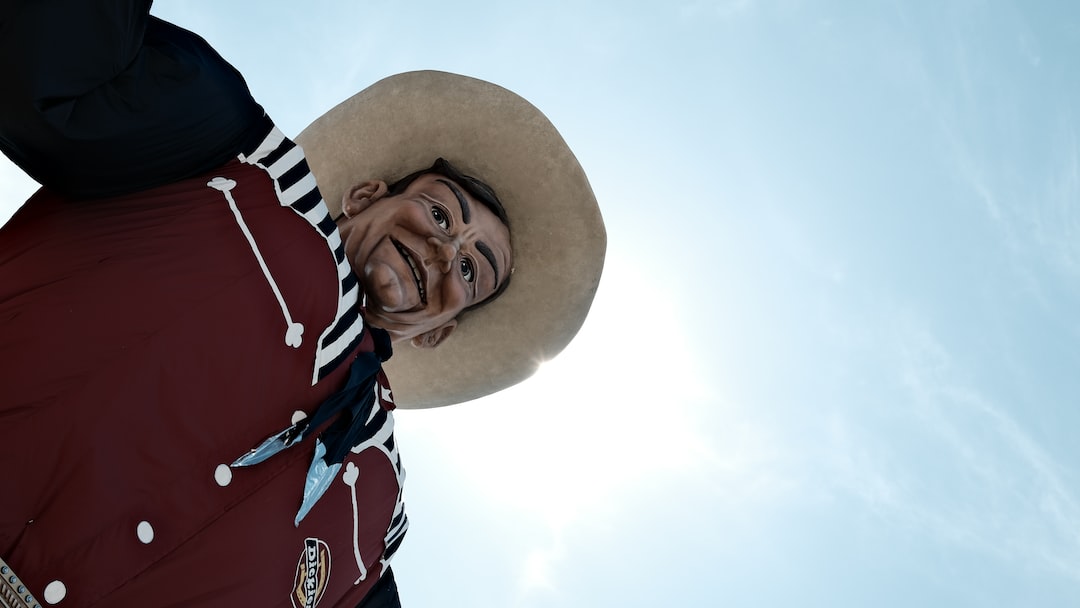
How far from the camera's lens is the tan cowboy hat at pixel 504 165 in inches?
179

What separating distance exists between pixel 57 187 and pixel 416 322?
73.5 inches

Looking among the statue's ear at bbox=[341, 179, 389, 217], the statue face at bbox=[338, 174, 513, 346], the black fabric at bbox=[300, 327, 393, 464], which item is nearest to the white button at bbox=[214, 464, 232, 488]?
the black fabric at bbox=[300, 327, 393, 464]

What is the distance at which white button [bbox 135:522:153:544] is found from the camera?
7.84 ft

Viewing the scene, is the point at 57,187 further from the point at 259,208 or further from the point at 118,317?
the point at 259,208

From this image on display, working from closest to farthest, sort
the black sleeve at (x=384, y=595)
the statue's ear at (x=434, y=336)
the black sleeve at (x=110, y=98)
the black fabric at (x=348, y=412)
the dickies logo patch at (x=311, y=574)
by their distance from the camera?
the black sleeve at (x=110, y=98), the black fabric at (x=348, y=412), the dickies logo patch at (x=311, y=574), the black sleeve at (x=384, y=595), the statue's ear at (x=434, y=336)

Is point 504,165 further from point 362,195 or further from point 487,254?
point 362,195

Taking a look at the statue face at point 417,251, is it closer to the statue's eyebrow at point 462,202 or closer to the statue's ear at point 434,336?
the statue's eyebrow at point 462,202

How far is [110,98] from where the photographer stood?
226 cm

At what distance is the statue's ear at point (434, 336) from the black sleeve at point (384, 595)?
1267mm

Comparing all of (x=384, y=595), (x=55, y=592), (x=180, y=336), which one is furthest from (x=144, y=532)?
(x=384, y=595)

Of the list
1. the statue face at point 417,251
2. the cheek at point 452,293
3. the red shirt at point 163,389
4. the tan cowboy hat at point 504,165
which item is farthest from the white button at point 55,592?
A: the tan cowboy hat at point 504,165

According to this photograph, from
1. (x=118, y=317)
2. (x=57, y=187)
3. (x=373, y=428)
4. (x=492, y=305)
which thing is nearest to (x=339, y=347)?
(x=373, y=428)

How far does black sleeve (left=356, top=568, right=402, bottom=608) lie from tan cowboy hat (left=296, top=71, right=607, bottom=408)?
59.9 inches

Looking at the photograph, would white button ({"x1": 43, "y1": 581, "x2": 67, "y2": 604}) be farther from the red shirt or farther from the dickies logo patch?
the dickies logo patch
